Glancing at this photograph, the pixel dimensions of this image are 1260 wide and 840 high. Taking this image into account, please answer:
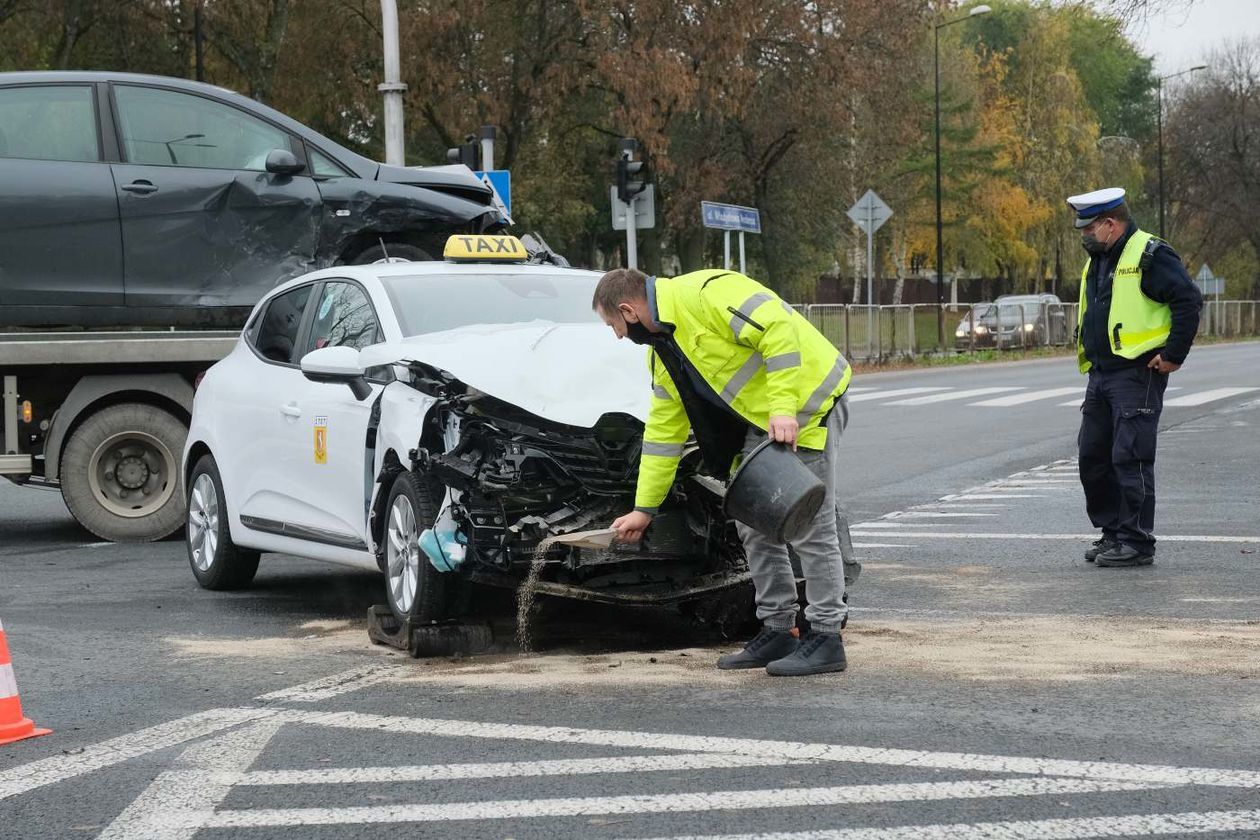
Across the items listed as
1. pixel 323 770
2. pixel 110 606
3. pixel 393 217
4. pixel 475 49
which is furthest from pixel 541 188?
pixel 323 770

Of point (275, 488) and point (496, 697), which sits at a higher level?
point (275, 488)

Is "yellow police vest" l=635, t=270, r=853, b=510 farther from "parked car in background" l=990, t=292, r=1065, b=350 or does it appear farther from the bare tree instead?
the bare tree

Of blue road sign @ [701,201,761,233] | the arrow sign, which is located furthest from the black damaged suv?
the arrow sign

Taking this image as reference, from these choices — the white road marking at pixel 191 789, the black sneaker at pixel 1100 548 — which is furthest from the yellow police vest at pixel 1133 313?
the white road marking at pixel 191 789

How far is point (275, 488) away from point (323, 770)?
3452 millimetres

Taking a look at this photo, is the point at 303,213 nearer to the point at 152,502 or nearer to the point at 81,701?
the point at 152,502

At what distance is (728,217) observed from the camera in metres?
27.9

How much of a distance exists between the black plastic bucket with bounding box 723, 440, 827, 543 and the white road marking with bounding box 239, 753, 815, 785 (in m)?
1.18

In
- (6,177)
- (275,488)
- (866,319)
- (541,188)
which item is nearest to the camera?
(275,488)

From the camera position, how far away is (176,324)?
35.8ft

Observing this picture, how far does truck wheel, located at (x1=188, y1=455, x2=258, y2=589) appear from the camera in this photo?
8.93 metres

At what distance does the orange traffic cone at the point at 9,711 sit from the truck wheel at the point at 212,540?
3.28 m

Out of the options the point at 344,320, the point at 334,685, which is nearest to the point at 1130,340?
the point at 344,320

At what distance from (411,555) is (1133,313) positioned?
4.14 meters
